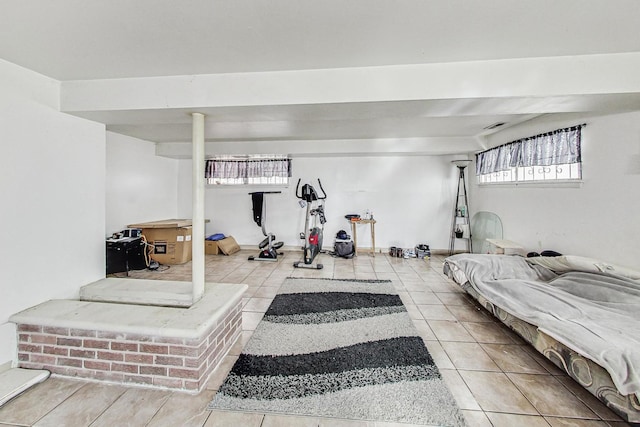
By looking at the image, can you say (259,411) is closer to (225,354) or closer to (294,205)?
(225,354)

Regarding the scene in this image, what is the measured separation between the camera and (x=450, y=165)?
5496 millimetres

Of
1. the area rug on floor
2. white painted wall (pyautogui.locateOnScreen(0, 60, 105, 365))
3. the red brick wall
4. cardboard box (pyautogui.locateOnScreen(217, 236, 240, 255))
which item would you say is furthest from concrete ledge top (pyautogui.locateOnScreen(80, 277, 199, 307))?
cardboard box (pyautogui.locateOnScreen(217, 236, 240, 255))

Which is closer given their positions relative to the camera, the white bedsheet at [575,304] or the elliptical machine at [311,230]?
the white bedsheet at [575,304]

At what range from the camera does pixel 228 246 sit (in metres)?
5.48

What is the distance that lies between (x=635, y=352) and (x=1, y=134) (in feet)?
13.9

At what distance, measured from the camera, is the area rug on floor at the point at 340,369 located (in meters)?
1.53

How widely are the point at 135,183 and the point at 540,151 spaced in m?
6.52

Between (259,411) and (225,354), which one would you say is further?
(225,354)

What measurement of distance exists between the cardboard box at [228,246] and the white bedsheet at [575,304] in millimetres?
4299

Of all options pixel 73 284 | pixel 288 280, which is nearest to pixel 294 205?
pixel 288 280

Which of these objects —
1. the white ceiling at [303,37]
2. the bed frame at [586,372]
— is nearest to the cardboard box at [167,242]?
the white ceiling at [303,37]

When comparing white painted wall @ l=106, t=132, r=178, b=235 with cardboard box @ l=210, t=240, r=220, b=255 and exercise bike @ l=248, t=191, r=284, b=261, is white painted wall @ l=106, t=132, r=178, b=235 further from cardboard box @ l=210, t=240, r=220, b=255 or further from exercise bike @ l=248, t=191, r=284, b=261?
Answer: exercise bike @ l=248, t=191, r=284, b=261

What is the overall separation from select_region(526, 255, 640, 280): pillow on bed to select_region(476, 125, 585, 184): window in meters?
1.00

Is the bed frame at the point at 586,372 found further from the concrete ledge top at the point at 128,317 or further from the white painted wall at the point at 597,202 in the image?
the concrete ledge top at the point at 128,317
